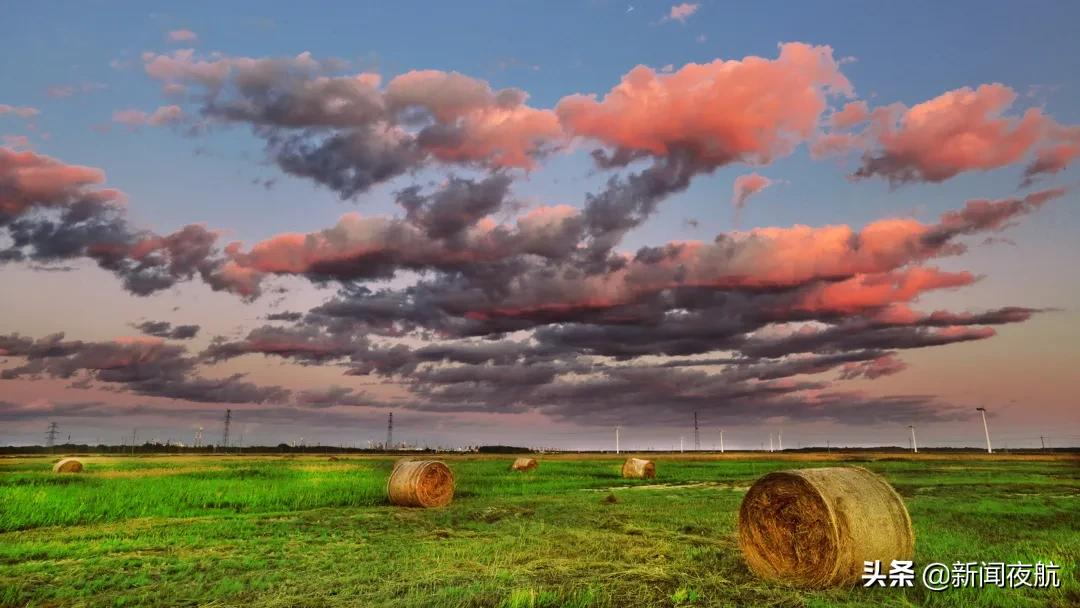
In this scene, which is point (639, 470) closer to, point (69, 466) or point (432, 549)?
point (432, 549)

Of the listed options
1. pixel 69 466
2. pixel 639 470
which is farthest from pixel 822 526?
pixel 69 466

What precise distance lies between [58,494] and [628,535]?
19.5 metres

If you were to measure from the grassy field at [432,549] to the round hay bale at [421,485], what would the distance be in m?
0.88

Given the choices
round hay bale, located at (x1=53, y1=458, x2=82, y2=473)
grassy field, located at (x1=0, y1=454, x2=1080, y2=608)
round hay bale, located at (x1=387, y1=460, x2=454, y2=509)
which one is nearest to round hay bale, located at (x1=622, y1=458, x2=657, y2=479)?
grassy field, located at (x1=0, y1=454, x2=1080, y2=608)

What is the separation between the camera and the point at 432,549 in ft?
42.0

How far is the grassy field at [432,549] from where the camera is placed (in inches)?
348

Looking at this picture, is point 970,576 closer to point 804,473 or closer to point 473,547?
point 804,473

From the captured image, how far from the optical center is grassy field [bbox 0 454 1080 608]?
8852 mm

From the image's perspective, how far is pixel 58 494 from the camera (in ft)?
68.1

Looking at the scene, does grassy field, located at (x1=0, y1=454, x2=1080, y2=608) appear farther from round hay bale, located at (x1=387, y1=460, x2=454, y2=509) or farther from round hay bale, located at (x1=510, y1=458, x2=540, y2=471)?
round hay bale, located at (x1=510, y1=458, x2=540, y2=471)

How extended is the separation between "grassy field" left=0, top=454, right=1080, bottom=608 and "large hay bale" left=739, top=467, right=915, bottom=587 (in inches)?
19.0

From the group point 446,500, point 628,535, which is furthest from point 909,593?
point 446,500

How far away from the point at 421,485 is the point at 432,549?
1049 cm

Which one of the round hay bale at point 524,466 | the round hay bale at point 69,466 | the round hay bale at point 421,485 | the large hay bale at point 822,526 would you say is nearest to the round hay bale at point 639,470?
the round hay bale at point 524,466
